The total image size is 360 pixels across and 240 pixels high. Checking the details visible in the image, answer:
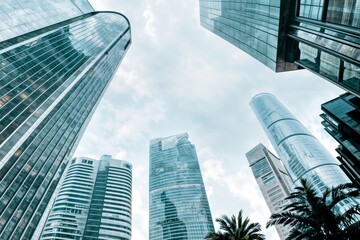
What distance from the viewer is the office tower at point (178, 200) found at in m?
147

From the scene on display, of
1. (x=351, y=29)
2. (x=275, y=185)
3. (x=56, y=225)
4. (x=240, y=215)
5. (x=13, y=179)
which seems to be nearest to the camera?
(x=351, y=29)

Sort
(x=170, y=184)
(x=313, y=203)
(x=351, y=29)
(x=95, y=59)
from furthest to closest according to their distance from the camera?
(x=170, y=184) → (x=95, y=59) → (x=351, y=29) → (x=313, y=203)

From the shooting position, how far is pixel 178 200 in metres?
160

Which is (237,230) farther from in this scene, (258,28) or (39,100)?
(39,100)

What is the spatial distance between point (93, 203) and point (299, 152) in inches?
4461

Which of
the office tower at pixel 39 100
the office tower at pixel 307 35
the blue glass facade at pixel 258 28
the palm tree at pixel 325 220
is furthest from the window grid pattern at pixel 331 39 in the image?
the office tower at pixel 39 100

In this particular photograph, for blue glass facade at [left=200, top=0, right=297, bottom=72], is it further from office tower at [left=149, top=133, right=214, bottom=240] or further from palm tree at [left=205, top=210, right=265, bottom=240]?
office tower at [left=149, top=133, right=214, bottom=240]

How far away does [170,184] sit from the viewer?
17138 cm

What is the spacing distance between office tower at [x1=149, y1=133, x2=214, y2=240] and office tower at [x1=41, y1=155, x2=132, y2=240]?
28.9 metres

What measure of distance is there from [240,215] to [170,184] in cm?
15489

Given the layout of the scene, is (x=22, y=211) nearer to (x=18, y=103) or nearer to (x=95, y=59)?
(x=18, y=103)

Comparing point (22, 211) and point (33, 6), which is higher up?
point (33, 6)

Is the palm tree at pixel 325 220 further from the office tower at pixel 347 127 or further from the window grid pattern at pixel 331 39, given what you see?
the office tower at pixel 347 127

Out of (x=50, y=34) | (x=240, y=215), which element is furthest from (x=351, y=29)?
(x=50, y=34)
